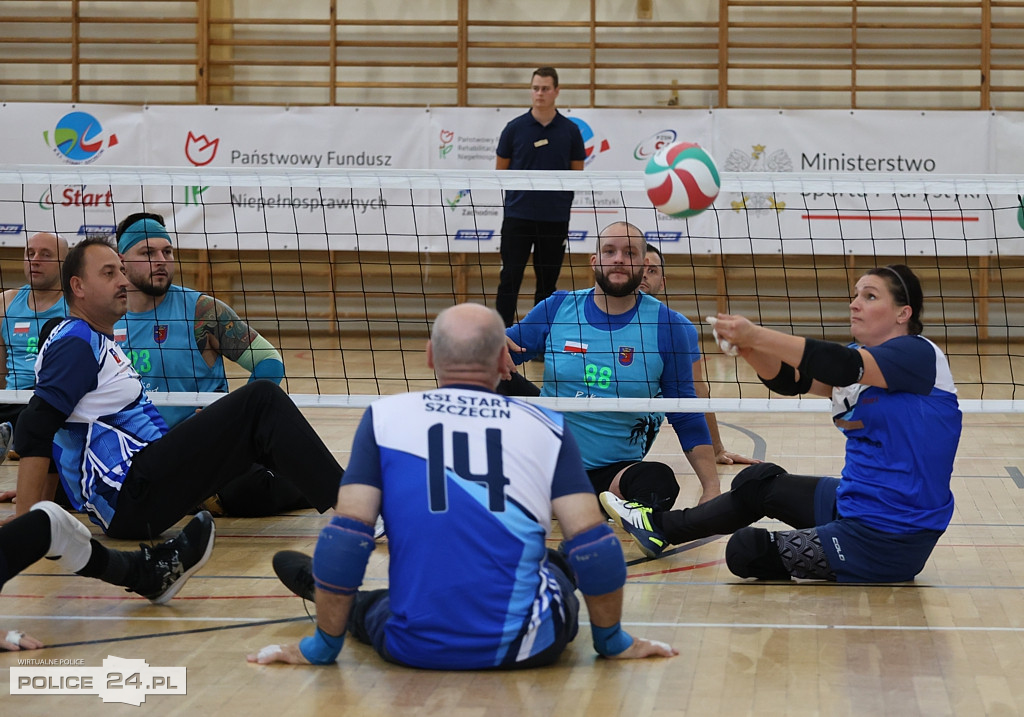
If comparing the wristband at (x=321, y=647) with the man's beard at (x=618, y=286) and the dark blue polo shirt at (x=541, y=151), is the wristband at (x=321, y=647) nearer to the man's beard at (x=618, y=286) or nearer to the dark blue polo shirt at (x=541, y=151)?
the man's beard at (x=618, y=286)

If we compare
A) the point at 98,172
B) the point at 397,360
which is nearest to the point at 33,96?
the point at 397,360

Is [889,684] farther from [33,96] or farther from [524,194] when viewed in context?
[33,96]

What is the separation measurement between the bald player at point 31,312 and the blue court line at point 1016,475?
4608 millimetres

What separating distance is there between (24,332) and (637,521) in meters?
3.25

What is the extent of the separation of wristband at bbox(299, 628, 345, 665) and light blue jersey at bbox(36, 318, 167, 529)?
4.14 feet

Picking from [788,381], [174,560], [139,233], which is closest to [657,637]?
[788,381]

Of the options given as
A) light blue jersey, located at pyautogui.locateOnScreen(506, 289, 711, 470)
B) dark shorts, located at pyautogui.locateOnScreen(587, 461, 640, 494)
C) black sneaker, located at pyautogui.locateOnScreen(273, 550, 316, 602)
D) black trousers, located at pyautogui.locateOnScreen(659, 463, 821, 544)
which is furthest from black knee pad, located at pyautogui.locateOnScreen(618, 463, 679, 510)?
black sneaker, located at pyautogui.locateOnScreen(273, 550, 316, 602)

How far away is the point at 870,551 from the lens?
373 cm

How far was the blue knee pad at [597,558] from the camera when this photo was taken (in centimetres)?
272

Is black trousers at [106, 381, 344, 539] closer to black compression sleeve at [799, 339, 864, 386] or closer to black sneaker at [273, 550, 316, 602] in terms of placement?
black sneaker at [273, 550, 316, 602]

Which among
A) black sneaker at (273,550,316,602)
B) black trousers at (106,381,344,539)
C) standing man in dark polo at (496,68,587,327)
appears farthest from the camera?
standing man in dark polo at (496,68,587,327)

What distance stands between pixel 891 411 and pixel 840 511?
38 cm

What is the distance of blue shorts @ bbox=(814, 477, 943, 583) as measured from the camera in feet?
12.2

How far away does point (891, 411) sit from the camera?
3.64 metres
